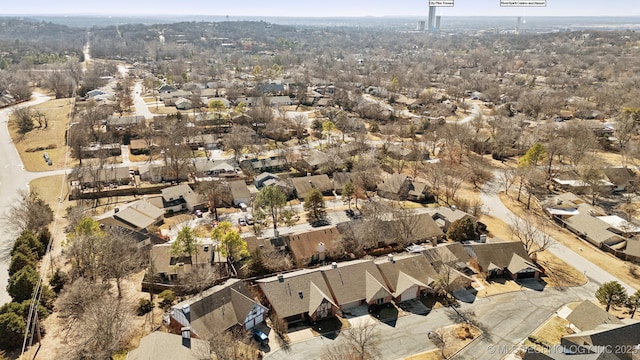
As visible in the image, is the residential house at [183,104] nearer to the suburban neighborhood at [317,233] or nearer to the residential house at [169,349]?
the suburban neighborhood at [317,233]

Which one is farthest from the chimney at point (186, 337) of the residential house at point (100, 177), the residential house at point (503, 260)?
the residential house at point (100, 177)

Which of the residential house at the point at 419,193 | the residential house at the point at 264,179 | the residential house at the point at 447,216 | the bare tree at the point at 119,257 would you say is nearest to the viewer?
the bare tree at the point at 119,257

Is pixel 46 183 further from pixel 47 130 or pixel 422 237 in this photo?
pixel 422 237

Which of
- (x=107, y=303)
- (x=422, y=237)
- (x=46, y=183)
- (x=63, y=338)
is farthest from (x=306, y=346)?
(x=46, y=183)

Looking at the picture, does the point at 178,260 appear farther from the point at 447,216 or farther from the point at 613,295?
the point at 613,295

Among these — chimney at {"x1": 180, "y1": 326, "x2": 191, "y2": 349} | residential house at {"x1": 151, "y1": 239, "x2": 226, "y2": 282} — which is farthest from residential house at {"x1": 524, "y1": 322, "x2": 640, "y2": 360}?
residential house at {"x1": 151, "y1": 239, "x2": 226, "y2": 282}

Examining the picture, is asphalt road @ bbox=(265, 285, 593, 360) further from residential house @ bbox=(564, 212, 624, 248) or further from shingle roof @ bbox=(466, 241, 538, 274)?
residential house @ bbox=(564, 212, 624, 248)

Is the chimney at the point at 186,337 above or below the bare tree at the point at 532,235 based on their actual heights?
above
